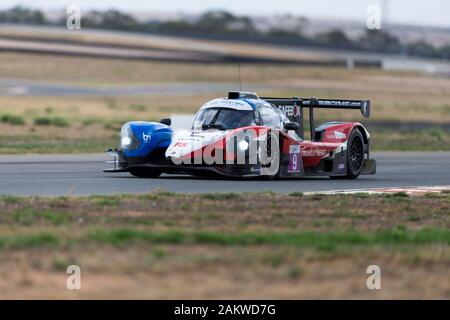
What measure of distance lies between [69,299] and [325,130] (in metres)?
13.2

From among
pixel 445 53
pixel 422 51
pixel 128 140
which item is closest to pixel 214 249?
pixel 128 140

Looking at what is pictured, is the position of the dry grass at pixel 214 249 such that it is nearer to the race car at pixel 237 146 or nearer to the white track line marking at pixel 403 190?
the white track line marking at pixel 403 190

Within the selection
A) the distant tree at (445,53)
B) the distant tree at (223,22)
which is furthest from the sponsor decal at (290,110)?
the distant tree at (223,22)

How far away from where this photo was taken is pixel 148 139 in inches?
787

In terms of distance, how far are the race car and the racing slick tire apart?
2 cm

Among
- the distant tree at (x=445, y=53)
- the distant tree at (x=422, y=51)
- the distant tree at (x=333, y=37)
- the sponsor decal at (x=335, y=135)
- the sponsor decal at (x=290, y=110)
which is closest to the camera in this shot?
the sponsor decal at (x=335, y=135)

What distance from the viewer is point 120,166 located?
20.6m

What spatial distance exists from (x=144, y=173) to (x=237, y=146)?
6.86 feet

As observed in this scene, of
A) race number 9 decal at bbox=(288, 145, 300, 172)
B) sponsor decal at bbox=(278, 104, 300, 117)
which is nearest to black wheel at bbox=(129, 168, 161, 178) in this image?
race number 9 decal at bbox=(288, 145, 300, 172)

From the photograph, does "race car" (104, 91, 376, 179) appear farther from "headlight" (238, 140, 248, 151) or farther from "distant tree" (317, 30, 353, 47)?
"distant tree" (317, 30, 353, 47)

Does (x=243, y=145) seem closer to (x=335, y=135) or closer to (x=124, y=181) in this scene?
(x=124, y=181)

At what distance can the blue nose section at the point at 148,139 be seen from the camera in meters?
20.0

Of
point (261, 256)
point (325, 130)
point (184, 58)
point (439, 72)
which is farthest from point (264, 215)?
point (439, 72)

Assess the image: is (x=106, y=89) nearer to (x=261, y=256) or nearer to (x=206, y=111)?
(x=206, y=111)
